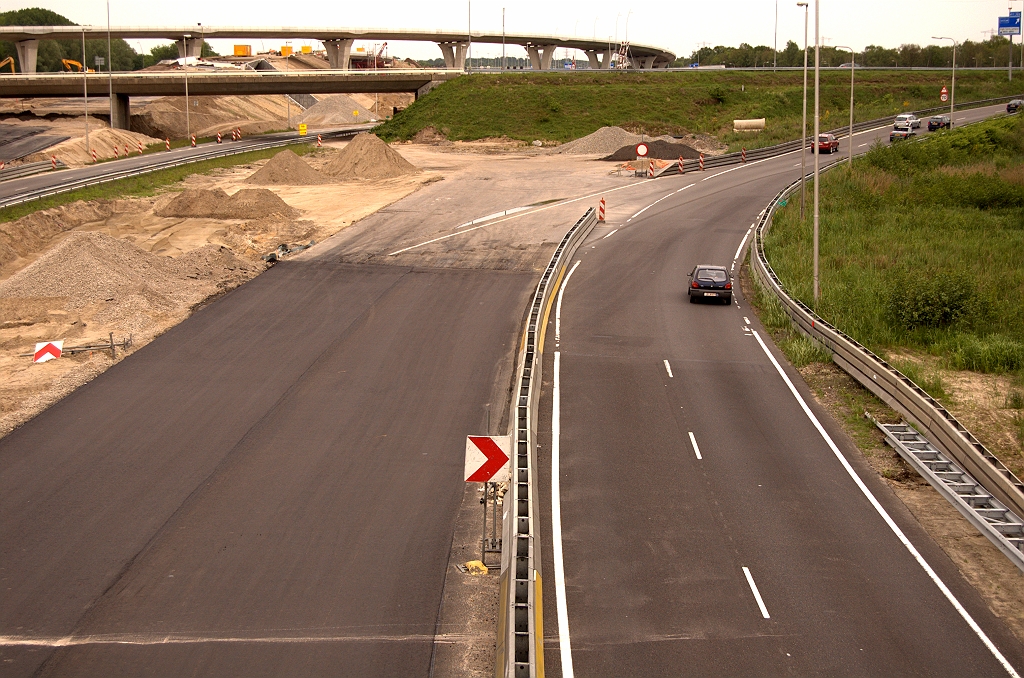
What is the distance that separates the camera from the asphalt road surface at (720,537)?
13242 millimetres

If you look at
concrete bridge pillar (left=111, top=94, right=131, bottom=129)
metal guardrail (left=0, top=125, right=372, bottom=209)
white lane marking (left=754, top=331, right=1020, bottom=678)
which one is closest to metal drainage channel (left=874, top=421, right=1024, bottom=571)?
white lane marking (left=754, top=331, right=1020, bottom=678)

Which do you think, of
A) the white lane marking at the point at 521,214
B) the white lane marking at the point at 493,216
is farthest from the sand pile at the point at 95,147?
the white lane marking at the point at 521,214

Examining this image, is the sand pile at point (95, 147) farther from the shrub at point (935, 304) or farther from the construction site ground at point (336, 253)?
the shrub at point (935, 304)

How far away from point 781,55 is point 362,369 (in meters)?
185

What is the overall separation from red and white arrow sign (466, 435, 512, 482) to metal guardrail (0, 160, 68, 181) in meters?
60.6

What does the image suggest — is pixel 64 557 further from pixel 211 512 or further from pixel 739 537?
pixel 739 537

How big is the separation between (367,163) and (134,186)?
51.6ft

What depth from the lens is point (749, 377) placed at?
85.6ft

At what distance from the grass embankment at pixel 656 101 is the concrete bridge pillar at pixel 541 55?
3657 cm

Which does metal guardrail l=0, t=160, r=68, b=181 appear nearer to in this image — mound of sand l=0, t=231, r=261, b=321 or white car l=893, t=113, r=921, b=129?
mound of sand l=0, t=231, r=261, b=321

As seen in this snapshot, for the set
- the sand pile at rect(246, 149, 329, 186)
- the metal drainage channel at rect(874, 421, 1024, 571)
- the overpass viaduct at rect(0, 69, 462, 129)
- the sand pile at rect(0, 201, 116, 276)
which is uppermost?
the overpass viaduct at rect(0, 69, 462, 129)

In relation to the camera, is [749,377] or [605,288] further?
[605,288]

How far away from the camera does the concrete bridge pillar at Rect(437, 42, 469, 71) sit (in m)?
139

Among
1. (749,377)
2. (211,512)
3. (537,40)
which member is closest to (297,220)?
(749,377)
